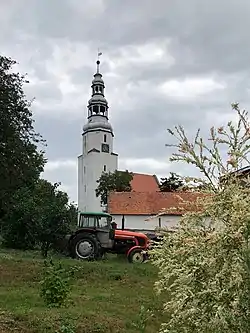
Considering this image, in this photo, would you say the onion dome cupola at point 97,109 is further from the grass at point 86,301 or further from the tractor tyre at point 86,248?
the grass at point 86,301

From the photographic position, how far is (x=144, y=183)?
69750mm

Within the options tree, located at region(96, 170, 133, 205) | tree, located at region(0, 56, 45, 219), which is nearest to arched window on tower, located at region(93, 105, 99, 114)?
tree, located at region(96, 170, 133, 205)

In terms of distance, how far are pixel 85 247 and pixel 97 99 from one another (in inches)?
2318

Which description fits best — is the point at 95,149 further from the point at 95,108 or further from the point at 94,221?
the point at 94,221

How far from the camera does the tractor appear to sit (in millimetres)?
18703

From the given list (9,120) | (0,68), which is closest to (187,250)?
(9,120)

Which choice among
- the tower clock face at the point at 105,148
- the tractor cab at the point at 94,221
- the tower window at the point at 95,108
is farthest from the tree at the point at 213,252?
the tower clock face at the point at 105,148

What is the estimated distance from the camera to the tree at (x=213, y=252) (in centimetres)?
407

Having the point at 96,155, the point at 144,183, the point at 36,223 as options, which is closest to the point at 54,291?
the point at 36,223

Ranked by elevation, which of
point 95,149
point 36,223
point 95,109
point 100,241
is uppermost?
point 95,109

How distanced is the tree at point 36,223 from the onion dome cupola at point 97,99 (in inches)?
2066

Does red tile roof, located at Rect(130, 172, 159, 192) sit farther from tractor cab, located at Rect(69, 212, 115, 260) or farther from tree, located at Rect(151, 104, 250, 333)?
tree, located at Rect(151, 104, 250, 333)

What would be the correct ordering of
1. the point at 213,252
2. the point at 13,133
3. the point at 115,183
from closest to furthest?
the point at 213,252 → the point at 13,133 → the point at 115,183

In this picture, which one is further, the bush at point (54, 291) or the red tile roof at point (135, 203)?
the red tile roof at point (135, 203)
